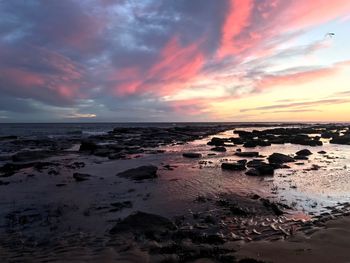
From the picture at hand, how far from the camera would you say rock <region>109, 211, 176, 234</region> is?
420 inches

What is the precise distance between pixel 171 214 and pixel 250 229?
323cm

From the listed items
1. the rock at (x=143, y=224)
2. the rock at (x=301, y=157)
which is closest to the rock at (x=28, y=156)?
the rock at (x=143, y=224)

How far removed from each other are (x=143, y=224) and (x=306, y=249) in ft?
16.0

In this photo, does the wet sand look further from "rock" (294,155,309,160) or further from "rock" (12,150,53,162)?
"rock" (12,150,53,162)

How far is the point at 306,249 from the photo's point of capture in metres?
8.99

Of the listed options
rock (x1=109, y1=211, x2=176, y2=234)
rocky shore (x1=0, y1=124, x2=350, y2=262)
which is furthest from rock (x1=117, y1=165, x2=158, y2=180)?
rock (x1=109, y1=211, x2=176, y2=234)

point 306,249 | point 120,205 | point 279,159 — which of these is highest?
point 279,159

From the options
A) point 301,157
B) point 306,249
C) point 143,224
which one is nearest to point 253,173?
point 301,157

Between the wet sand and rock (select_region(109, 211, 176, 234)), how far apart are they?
2767 mm

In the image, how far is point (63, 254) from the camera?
29.3 ft

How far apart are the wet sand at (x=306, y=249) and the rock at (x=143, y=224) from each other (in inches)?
109

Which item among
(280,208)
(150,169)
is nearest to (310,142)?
(150,169)

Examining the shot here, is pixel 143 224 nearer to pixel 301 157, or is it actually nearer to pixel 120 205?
pixel 120 205

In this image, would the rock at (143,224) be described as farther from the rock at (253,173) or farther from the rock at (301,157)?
the rock at (301,157)
